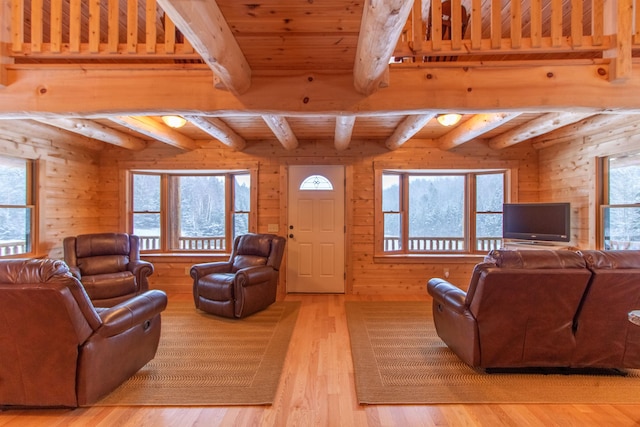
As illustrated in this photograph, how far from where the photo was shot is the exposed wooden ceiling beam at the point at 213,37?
1.47 metres

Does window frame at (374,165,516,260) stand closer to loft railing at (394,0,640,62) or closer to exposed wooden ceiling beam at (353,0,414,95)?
Answer: loft railing at (394,0,640,62)

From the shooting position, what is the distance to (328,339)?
124 inches

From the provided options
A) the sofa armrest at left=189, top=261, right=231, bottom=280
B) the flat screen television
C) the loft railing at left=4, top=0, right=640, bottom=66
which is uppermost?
the loft railing at left=4, top=0, right=640, bottom=66

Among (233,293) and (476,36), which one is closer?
(476,36)

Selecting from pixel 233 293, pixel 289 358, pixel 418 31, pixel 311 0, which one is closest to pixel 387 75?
pixel 418 31

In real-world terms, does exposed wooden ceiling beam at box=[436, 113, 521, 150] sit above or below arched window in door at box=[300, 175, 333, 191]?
above

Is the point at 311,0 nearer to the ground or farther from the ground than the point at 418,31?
nearer to the ground

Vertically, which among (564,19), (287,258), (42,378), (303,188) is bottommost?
(42,378)

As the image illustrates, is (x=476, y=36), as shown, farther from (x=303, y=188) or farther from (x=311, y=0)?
(x=303, y=188)

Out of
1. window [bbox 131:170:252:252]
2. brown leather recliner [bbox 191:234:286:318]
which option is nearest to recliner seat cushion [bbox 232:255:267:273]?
brown leather recliner [bbox 191:234:286:318]

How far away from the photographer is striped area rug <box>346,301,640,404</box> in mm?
2150

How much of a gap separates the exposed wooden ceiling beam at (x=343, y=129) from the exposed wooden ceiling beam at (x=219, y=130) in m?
1.41

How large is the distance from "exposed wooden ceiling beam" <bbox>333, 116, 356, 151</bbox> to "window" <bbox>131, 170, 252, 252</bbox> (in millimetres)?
1692

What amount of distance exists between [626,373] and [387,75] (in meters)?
2.90
